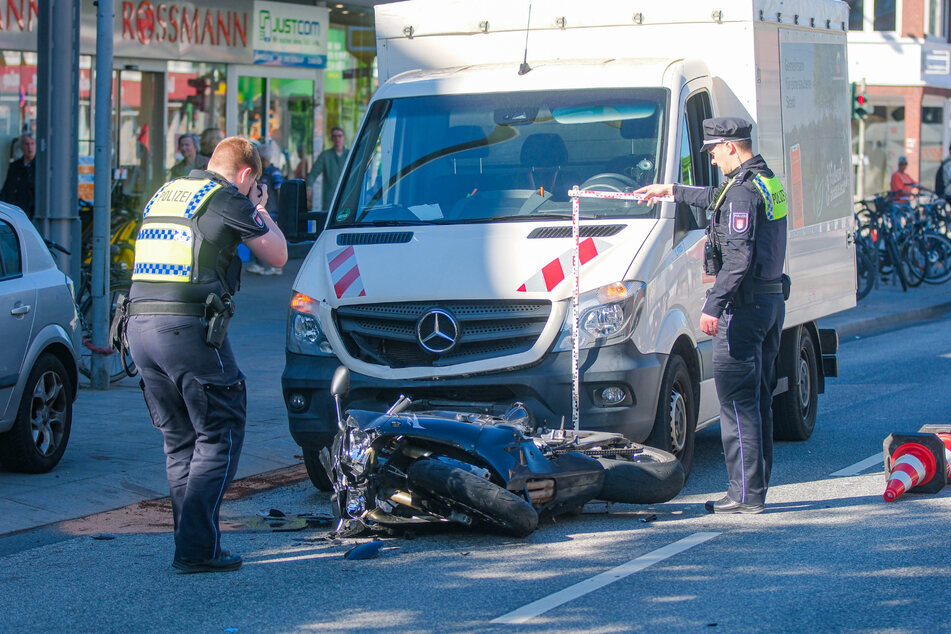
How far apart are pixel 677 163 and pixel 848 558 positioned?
8.74 ft

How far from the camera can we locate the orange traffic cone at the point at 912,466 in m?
7.61

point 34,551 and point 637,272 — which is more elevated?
point 637,272

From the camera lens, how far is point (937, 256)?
75.5ft

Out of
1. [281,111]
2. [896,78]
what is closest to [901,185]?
[281,111]

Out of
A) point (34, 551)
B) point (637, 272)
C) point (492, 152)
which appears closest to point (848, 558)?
point (637, 272)

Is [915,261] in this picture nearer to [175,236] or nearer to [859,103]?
[859,103]

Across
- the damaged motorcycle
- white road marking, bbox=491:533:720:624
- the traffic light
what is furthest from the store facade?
white road marking, bbox=491:533:720:624

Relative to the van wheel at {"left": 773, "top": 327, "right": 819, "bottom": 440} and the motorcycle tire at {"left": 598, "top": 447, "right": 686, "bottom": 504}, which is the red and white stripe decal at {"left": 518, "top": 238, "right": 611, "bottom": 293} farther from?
the van wheel at {"left": 773, "top": 327, "right": 819, "bottom": 440}

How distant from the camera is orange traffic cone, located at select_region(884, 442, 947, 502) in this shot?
7.61 metres

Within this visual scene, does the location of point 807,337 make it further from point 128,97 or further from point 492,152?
point 128,97

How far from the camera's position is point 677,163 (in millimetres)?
8023

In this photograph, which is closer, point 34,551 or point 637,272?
point 34,551

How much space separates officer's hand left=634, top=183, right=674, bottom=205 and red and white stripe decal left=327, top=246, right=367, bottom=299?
158cm

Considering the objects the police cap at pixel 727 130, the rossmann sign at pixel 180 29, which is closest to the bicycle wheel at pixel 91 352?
the police cap at pixel 727 130
